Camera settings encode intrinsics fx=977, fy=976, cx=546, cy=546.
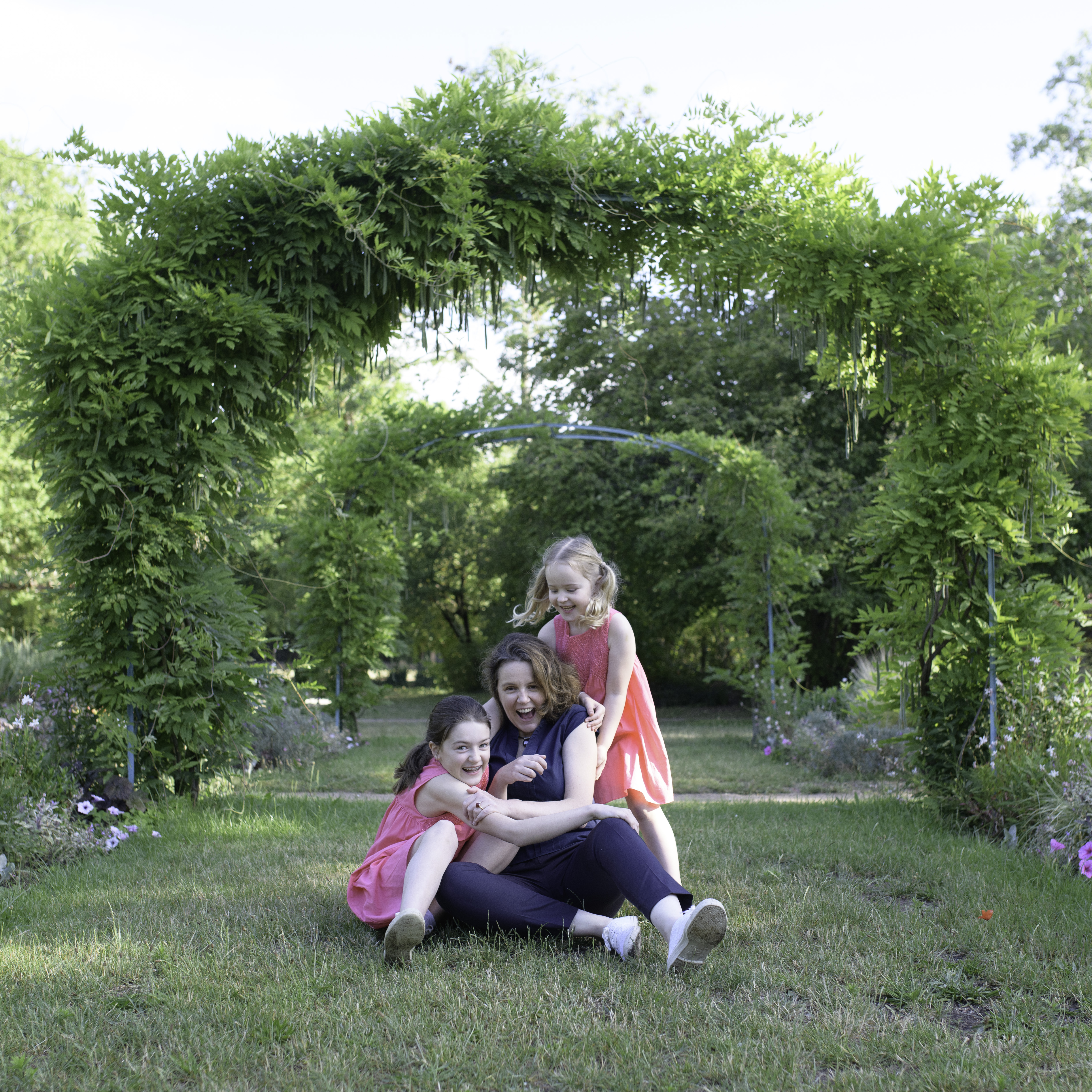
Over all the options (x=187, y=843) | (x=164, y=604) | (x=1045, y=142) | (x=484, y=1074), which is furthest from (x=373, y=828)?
(x=1045, y=142)

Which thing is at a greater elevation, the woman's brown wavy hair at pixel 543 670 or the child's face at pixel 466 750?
the woman's brown wavy hair at pixel 543 670

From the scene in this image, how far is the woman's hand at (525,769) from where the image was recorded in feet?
10.8

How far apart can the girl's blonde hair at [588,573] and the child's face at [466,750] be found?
590 millimetres

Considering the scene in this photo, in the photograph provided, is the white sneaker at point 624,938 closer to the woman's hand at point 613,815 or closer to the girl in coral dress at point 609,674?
the woman's hand at point 613,815

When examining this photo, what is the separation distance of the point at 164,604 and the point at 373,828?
1.76 meters

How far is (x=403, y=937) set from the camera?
2961mm

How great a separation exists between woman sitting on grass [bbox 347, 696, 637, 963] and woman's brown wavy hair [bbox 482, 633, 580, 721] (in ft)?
0.55

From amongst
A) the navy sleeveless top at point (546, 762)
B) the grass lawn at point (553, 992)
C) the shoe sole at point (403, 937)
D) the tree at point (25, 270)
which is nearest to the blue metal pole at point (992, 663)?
the grass lawn at point (553, 992)

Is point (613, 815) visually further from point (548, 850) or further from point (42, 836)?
point (42, 836)

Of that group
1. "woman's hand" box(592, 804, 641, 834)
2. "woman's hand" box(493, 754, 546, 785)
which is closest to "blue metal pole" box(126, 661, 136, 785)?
"woman's hand" box(493, 754, 546, 785)

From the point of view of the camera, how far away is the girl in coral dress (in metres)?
3.73

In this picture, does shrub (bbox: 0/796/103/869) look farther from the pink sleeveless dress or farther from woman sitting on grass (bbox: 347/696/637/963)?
woman sitting on grass (bbox: 347/696/637/963)

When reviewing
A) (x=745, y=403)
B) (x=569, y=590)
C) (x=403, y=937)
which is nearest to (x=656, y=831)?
(x=569, y=590)

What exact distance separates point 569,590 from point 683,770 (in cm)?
576
